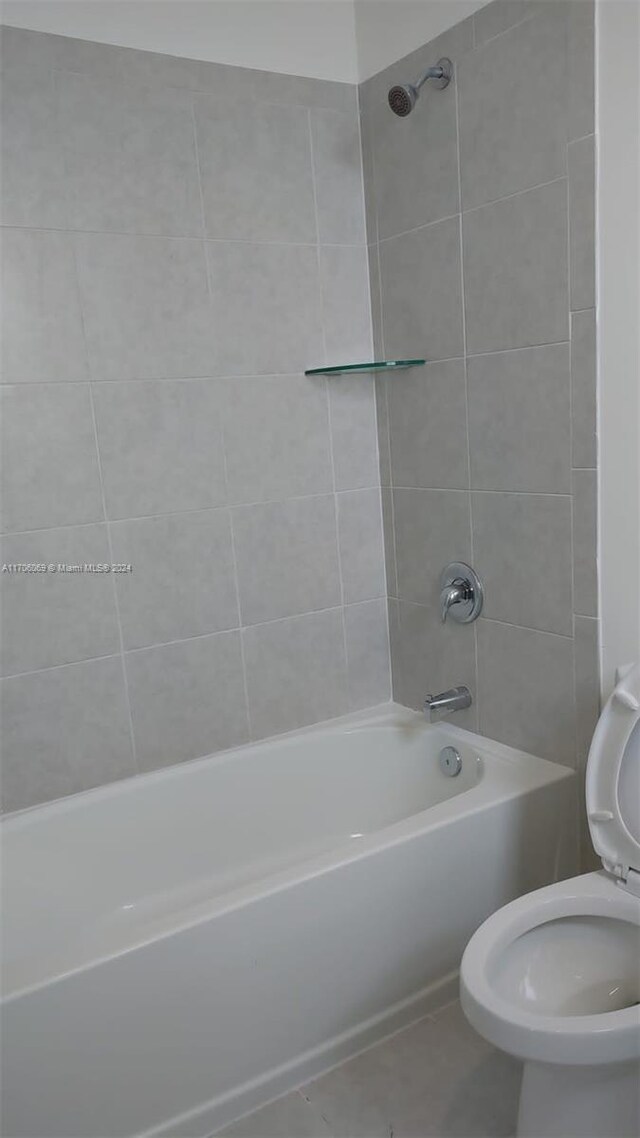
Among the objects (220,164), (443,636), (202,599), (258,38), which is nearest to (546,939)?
(443,636)

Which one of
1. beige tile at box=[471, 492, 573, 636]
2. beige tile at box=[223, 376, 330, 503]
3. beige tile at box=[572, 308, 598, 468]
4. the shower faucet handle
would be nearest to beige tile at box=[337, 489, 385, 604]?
beige tile at box=[223, 376, 330, 503]

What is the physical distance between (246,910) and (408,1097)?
0.57 metres

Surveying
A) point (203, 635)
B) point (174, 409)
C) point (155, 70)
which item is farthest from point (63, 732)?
point (155, 70)

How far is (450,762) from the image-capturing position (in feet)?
7.57

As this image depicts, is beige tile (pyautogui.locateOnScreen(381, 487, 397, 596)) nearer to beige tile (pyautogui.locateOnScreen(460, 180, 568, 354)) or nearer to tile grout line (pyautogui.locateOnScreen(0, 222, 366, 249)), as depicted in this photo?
beige tile (pyautogui.locateOnScreen(460, 180, 568, 354))

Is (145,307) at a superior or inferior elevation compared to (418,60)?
inferior

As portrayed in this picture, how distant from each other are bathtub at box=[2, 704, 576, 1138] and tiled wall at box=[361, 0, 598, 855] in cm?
→ 27

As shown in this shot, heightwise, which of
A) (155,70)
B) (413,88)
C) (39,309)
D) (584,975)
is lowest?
(584,975)

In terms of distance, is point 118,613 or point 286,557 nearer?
Answer: point 118,613

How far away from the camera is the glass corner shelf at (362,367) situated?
228cm

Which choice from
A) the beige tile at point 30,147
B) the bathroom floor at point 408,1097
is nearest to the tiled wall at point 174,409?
the beige tile at point 30,147

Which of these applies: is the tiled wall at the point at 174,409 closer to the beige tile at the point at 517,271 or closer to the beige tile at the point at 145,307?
the beige tile at the point at 145,307

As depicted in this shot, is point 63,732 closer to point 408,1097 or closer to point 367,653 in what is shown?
point 367,653

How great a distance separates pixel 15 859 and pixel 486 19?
2.26 m
